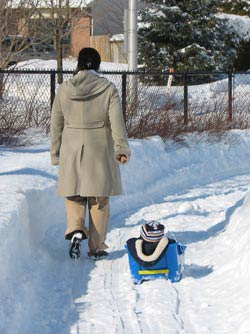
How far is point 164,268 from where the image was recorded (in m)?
5.81

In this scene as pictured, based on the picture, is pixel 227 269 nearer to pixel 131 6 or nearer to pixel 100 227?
pixel 100 227

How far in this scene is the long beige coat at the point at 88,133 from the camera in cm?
636

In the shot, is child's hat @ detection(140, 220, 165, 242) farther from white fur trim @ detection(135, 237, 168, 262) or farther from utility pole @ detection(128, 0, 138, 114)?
utility pole @ detection(128, 0, 138, 114)

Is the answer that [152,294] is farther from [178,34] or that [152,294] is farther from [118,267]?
[178,34]

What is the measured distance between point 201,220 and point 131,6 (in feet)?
22.7

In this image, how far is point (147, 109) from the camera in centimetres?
1311

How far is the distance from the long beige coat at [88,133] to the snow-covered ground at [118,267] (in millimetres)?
610

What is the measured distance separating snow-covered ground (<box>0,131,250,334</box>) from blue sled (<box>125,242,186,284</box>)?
0.20 ft

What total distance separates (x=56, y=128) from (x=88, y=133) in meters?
0.31

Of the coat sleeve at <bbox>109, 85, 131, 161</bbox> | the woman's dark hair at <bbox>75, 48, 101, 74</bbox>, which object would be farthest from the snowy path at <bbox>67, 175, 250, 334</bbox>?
the woman's dark hair at <bbox>75, 48, 101, 74</bbox>

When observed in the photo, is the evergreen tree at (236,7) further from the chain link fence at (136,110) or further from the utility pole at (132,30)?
the utility pole at (132,30)

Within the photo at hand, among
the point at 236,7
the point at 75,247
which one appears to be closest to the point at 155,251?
the point at 75,247

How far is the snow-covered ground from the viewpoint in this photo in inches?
192

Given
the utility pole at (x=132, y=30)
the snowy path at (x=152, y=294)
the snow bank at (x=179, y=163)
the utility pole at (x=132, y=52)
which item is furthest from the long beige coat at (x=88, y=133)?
the utility pole at (x=132, y=30)
